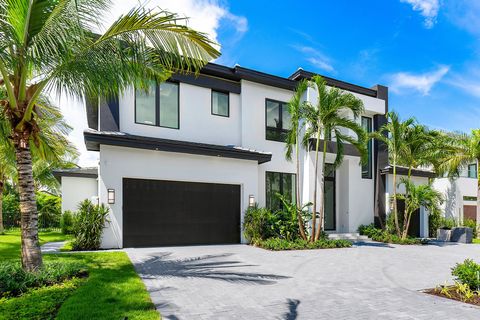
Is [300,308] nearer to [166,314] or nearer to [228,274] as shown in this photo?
[166,314]

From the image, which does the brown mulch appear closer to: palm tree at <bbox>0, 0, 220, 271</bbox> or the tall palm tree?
palm tree at <bbox>0, 0, 220, 271</bbox>

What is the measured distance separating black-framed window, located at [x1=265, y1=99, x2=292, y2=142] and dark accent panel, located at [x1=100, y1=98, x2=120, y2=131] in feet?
22.8

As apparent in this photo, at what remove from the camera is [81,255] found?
9.45 meters

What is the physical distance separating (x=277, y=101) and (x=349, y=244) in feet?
24.7

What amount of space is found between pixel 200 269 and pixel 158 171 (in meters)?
5.19

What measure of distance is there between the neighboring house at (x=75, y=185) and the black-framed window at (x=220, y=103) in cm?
929

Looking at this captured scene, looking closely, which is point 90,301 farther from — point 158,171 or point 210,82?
point 210,82

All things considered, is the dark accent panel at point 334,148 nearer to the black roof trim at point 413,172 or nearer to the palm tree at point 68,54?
the black roof trim at point 413,172

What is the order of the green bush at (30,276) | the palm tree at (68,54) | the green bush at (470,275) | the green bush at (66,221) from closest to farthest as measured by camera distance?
the green bush at (30,276) → the palm tree at (68,54) → the green bush at (470,275) → the green bush at (66,221)

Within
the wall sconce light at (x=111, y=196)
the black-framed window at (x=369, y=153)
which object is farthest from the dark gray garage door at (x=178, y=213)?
the black-framed window at (x=369, y=153)

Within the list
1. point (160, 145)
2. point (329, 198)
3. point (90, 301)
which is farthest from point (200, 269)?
point (329, 198)

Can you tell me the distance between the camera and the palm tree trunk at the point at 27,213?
661cm

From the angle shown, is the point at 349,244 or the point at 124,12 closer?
the point at 124,12

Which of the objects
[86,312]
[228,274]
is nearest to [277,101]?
[228,274]
